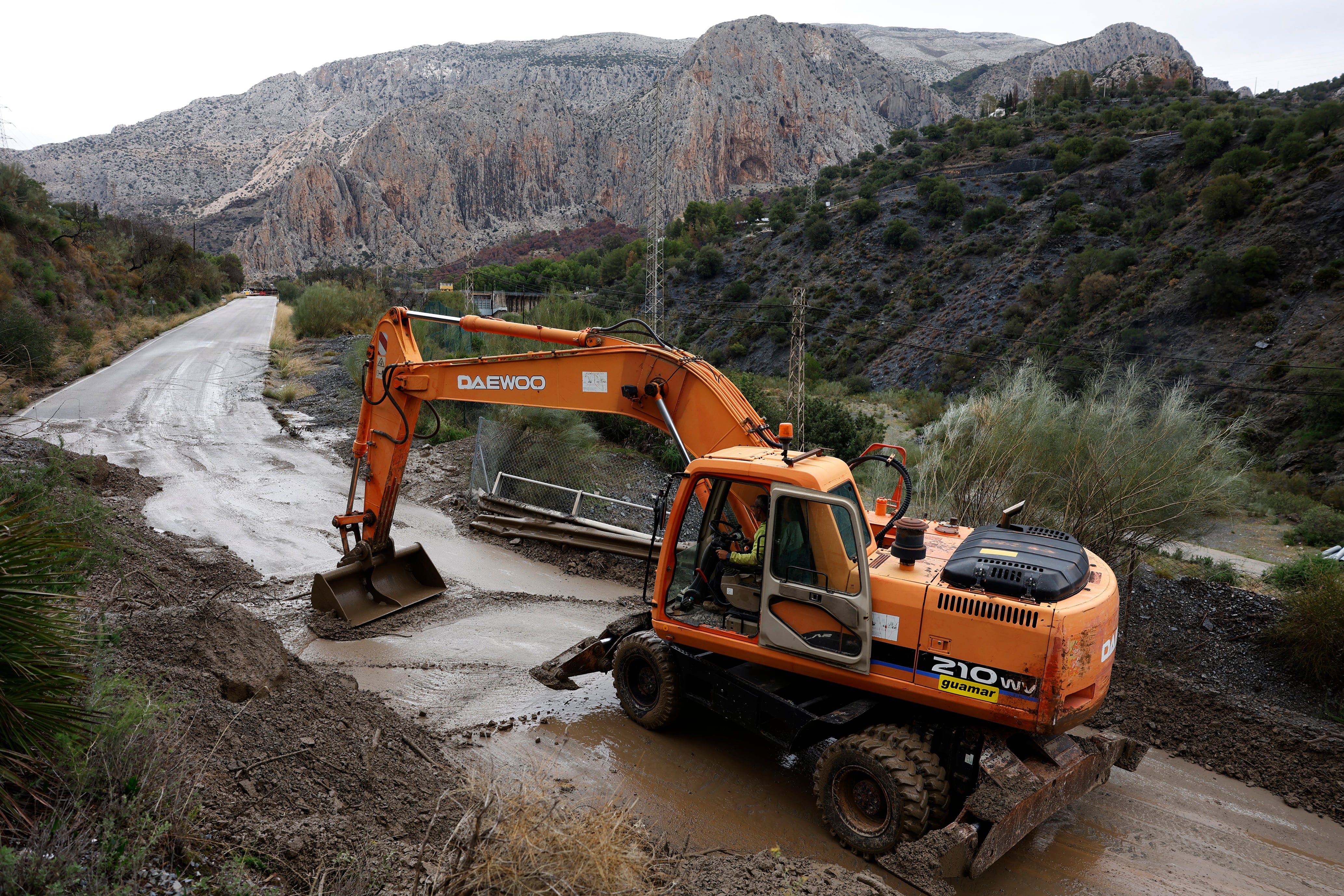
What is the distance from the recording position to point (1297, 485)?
73.1 ft

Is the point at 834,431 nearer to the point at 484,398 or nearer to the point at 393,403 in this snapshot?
the point at 484,398

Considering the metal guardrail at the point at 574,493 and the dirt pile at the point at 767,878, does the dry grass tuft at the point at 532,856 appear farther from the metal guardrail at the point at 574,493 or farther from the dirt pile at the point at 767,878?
the metal guardrail at the point at 574,493

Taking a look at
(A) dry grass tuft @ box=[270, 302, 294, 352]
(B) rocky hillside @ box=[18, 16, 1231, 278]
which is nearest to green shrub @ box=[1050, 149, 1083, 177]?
(A) dry grass tuft @ box=[270, 302, 294, 352]

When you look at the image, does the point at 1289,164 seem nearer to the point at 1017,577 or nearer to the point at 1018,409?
the point at 1018,409

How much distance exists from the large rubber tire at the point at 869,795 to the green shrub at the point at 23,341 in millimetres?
24180

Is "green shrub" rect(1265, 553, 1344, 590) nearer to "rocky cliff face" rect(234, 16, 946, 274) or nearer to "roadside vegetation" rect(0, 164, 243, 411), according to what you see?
"roadside vegetation" rect(0, 164, 243, 411)

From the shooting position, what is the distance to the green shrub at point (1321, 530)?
18.0 m

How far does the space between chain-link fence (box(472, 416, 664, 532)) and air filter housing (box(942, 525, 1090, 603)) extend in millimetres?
7586

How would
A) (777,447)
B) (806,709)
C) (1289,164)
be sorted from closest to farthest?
1. (806,709)
2. (777,447)
3. (1289,164)

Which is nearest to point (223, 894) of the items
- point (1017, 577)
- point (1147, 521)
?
point (1017, 577)

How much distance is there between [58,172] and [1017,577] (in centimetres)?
15839

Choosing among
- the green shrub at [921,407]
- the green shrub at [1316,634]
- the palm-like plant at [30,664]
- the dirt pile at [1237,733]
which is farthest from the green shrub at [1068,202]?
the palm-like plant at [30,664]

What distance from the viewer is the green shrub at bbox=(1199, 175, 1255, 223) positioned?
32.8 meters

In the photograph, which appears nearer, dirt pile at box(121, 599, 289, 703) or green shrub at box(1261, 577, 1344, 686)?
dirt pile at box(121, 599, 289, 703)
